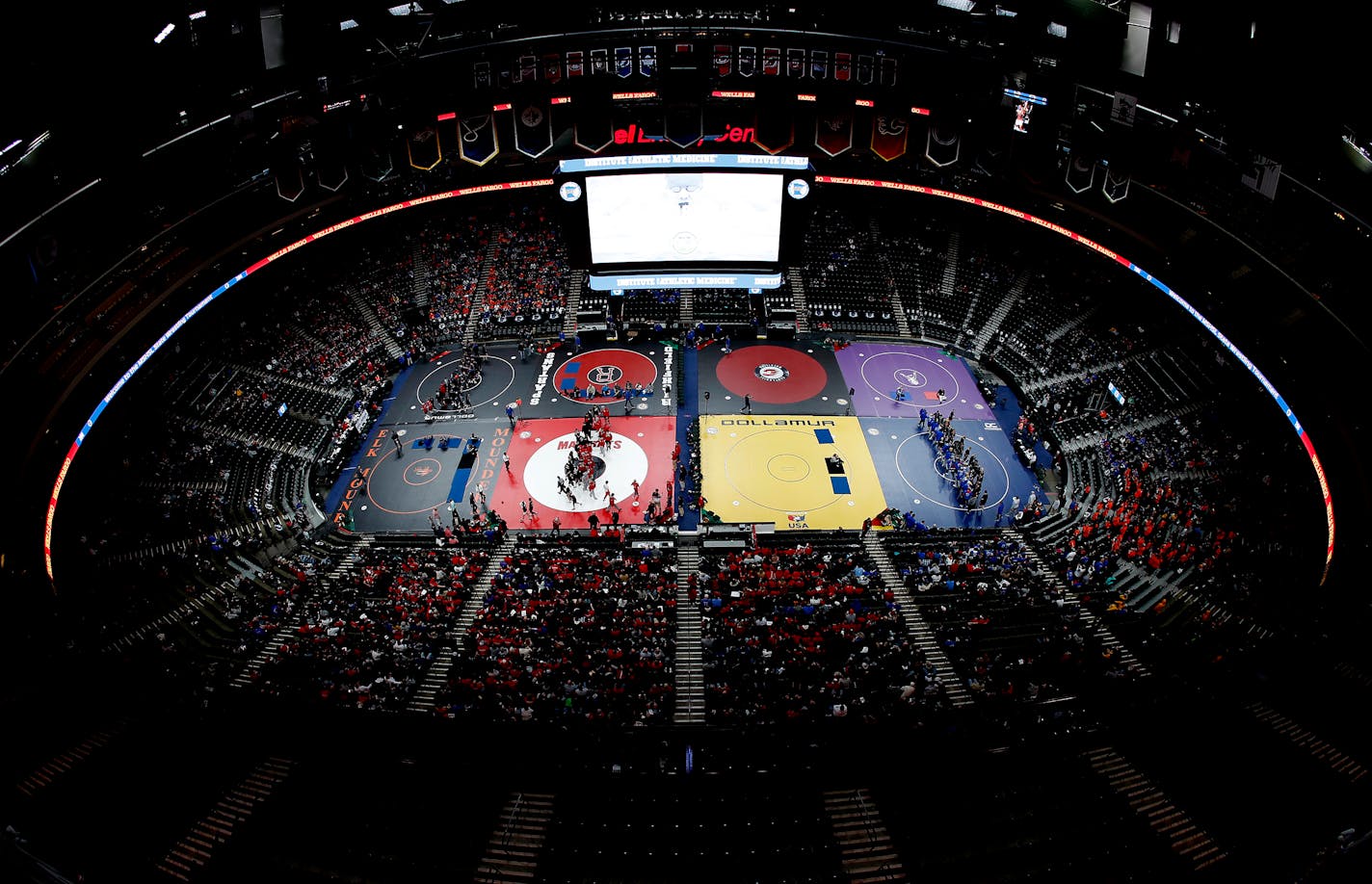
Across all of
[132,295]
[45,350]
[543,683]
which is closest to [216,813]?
[543,683]

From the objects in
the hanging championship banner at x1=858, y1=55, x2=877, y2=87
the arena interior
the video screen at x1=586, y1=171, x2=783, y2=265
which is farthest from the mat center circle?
the hanging championship banner at x1=858, y1=55, x2=877, y2=87

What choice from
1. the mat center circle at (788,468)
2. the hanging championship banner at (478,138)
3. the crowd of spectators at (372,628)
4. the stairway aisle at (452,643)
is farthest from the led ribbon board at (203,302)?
the mat center circle at (788,468)

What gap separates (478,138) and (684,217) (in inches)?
571

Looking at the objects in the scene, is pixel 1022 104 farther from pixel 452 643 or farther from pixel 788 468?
pixel 452 643

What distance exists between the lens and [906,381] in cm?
4419

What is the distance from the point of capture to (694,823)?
1841cm

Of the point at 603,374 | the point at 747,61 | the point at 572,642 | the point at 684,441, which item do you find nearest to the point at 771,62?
the point at 747,61

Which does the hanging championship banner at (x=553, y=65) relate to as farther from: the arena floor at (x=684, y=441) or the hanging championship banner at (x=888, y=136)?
the hanging championship banner at (x=888, y=136)

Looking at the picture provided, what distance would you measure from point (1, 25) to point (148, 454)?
17.0m

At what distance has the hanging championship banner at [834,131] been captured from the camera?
45500mm

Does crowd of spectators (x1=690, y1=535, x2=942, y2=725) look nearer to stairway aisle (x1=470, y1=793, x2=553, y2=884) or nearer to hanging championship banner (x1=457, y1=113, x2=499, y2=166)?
stairway aisle (x1=470, y1=793, x2=553, y2=884)

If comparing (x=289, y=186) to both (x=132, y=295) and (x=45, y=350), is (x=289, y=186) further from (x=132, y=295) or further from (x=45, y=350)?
(x=45, y=350)

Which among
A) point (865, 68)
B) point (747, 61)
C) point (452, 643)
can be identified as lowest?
point (452, 643)

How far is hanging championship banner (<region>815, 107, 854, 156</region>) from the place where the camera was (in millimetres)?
45500
